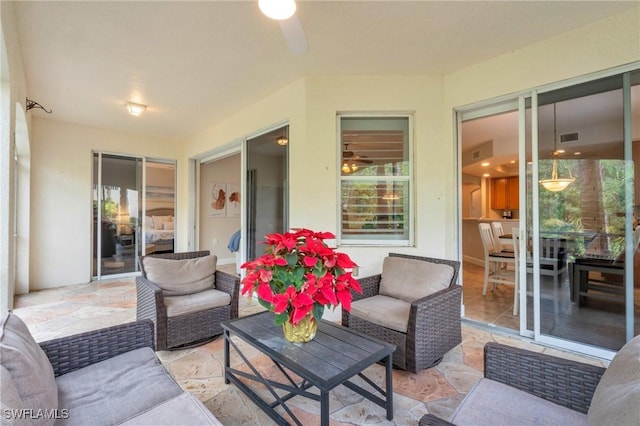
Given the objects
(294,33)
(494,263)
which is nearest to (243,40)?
(294,33)

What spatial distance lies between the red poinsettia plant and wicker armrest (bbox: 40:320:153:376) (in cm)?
70

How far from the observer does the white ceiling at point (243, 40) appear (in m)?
2.13

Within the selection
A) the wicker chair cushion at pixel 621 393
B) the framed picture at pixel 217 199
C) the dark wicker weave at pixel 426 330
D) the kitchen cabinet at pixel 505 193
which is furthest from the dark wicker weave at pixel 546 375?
the kitchen cabinet at pixel 505 193

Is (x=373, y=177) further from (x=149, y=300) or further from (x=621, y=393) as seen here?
(x=621, y=393)

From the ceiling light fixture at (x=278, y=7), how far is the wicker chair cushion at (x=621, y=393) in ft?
6.24

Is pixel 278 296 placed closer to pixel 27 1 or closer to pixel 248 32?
pixel 248 32

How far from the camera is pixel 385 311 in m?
2.23

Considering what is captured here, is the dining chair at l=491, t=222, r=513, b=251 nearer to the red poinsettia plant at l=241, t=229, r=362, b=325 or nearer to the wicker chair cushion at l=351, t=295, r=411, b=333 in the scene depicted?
the wicker chair cushion at l=351, t=295, r=411, b=333

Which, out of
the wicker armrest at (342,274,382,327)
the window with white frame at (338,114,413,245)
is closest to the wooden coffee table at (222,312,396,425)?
the wicker armrest at (342,274,382,327)

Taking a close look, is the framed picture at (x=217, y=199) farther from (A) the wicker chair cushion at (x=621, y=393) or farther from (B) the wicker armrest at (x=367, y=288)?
(A) the wicker chair cushion at (x=621, y=393)

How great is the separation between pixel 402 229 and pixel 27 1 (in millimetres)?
3670

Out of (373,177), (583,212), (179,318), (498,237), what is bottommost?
(179,318)

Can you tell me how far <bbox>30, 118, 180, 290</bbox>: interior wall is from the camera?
443 centimetres

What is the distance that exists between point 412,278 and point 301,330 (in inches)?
51.7
